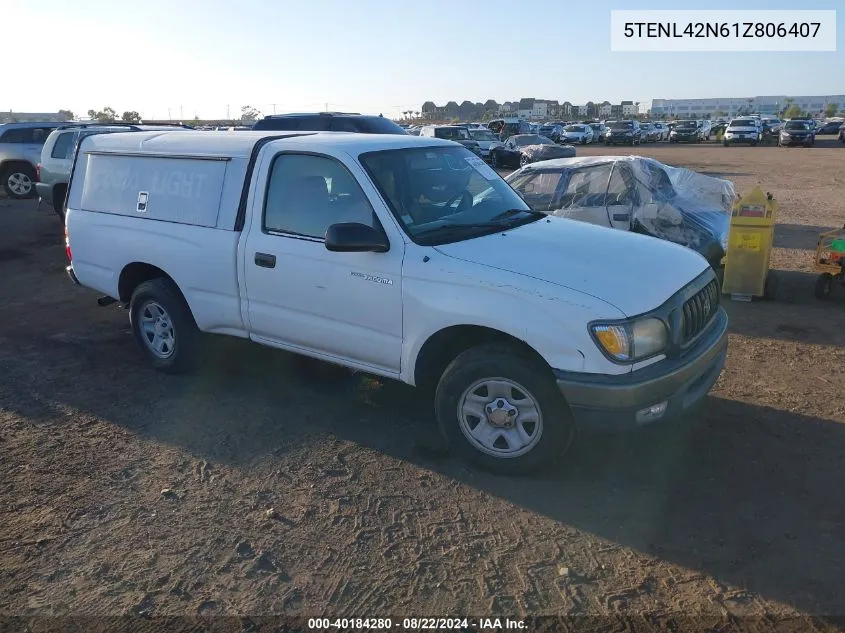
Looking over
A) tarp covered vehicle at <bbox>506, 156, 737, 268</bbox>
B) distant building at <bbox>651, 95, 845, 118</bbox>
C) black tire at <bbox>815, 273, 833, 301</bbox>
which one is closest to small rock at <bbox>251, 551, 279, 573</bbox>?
tarp covered vehicle at <bbox>506, 156, 737, 268</bbox>

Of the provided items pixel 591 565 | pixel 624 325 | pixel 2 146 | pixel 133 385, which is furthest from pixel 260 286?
pixel 2 146

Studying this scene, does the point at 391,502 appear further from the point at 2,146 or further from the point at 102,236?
the point at 2,146

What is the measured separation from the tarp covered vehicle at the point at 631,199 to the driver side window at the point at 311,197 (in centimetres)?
429

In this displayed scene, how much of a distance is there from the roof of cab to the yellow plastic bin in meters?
3.98

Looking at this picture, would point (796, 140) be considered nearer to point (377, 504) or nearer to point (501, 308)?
point (501, 308)

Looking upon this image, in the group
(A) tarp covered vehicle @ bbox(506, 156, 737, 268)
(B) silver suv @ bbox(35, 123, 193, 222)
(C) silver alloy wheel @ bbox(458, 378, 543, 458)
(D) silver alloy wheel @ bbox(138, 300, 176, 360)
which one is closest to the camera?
(C) silver alloy wheel @ bbox(458, 378, 543, 458)

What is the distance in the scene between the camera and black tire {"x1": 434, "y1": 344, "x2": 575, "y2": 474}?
3.84 meters

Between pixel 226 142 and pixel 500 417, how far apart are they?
285 cm

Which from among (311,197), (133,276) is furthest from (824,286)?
(133,276)

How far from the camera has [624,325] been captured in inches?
142

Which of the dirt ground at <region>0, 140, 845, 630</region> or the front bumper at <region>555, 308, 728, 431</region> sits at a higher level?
the front bumper at <region>555, 308, 728, 431</region>

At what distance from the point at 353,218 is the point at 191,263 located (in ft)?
4.92

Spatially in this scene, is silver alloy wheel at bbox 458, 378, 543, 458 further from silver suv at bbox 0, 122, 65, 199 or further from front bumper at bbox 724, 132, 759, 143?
front bumper at bbox 724, 132, 759, 143

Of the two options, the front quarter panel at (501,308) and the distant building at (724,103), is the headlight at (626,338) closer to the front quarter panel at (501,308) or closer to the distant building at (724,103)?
the front quarter panel at (501,308)
